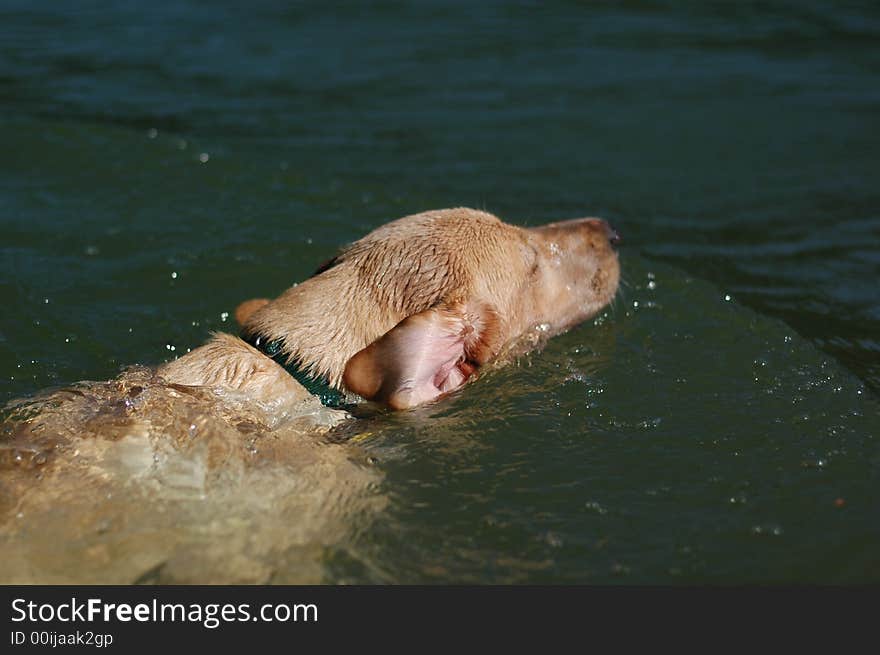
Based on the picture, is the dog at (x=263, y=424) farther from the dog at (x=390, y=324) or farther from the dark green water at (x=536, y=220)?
the dark green water at (x=536, y=220)

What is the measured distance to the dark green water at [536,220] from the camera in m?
4.61

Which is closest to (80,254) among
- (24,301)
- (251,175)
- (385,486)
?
(24,301)

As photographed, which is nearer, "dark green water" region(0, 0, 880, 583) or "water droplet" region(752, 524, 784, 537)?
"water droplet" region(752, 524, 784, 537)

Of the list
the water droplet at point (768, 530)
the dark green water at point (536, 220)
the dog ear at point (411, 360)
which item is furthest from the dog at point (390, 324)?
the water droplet at point (768, 530)

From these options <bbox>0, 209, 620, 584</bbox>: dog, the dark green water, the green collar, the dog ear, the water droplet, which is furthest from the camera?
the green collar

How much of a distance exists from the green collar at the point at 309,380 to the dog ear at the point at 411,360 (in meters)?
0.19

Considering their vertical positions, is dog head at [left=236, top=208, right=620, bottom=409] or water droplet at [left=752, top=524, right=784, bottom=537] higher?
dog head at [left=236, top=208, right=620, bottom=409]

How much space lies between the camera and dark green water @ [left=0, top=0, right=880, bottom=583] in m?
4.61

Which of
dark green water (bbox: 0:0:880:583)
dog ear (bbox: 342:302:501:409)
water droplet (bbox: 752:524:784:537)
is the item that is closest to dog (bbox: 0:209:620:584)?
dog ear (bbox: 342:302:501:409)

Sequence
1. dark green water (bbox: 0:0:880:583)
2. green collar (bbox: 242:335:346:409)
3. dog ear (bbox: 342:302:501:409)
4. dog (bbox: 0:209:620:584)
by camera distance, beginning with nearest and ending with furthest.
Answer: dog (bbox: 0:209:620:584), dark green water (bbox: 0:0:880:583), dog ear (bbox: 342:302:501:409), green collar (bbox: 242:335:346:409)

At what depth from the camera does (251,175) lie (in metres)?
9.02

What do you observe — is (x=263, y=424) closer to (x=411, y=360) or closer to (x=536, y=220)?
(x=411, y=360)

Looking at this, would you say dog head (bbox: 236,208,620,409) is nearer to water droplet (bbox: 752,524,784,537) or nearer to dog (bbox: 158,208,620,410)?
dog (bbox: 158,208,620,410)

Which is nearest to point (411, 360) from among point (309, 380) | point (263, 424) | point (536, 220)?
point (309, 380)
